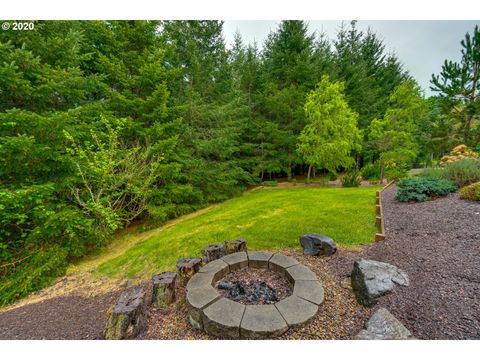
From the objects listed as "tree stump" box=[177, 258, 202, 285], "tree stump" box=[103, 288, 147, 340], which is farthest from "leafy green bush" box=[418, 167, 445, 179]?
"tree stump" box=[103, 288, 147, 340]

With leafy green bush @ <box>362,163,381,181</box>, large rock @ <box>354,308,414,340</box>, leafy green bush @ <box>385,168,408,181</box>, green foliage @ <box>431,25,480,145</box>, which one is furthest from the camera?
leafy green bush @ <box>362,163,381,181</box>

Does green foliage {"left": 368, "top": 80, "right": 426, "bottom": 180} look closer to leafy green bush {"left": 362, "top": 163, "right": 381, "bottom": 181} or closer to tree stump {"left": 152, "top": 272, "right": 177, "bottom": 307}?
leafy green bush {"left": 362, "top": 163, "right": 381, "bottom": 181}

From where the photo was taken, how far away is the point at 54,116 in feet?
11.5

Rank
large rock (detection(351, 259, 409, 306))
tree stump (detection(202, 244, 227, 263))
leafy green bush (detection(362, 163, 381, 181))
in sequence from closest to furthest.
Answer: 1. large rock (detection(351, 259, 409, 306))
2. tree stump (detection(202, 244, 227, 263))
3. leafy green bush (detection(362, 163, 381, 181))

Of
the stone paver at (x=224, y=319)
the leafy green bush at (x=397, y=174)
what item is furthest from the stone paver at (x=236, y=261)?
the leafy green bush at (x=397, y=174)

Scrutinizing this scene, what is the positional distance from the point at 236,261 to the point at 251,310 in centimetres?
100

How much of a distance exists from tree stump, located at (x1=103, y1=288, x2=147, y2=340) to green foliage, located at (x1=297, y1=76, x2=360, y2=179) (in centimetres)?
958

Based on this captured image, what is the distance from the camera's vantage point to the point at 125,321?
6.43 ft

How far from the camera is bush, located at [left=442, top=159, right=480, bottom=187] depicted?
521 centimetres

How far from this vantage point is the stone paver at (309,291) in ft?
7.16

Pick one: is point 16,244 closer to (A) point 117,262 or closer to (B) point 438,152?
(A) point 117,262

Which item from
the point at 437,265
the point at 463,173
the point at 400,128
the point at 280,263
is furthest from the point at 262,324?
the point at 400,128
